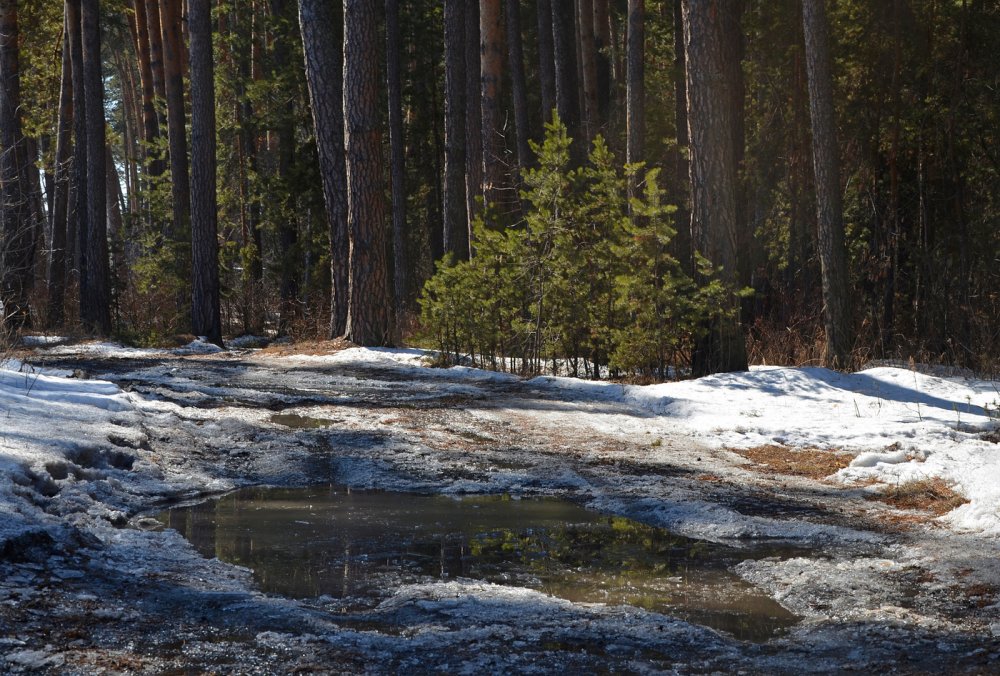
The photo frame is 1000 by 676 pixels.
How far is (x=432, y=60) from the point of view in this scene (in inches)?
1219

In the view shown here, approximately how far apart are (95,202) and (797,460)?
17193mm

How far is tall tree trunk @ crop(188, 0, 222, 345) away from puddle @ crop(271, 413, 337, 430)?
10653 mm

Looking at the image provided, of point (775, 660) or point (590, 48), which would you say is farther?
point (590, 48)

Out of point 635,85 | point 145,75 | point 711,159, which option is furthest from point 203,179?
point 145,75

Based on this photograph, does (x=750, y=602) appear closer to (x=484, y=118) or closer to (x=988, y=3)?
(x=484, y=118)

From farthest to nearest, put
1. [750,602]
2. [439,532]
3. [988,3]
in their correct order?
[988,3], [439,532], [750,602]

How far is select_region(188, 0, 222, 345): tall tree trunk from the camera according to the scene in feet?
58.7

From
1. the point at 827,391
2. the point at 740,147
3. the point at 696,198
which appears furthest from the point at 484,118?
the point at 827,391

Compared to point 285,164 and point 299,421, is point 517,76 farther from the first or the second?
point 299,421

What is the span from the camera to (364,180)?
15.2 m

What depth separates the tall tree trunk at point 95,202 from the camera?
19953mm

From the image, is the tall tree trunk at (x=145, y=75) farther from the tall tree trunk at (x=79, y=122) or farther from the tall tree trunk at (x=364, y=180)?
Answer: the tall tree trunk at (x=364, y=180)

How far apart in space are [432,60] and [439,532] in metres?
27.8

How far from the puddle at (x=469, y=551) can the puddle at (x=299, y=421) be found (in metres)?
2.12
